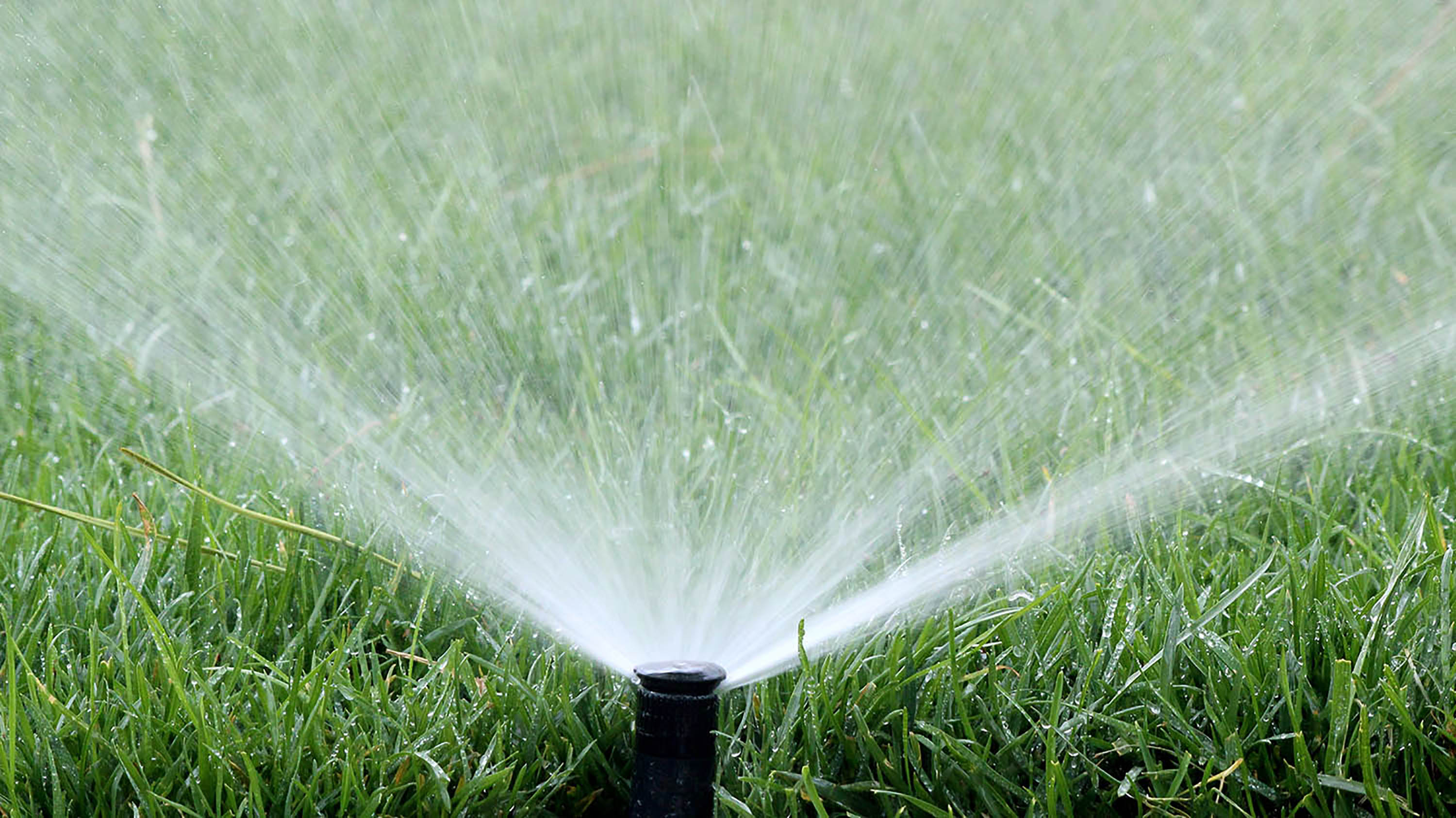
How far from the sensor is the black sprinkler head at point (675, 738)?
1.50 metres

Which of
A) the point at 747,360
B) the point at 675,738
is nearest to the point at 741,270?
the point at 747,360

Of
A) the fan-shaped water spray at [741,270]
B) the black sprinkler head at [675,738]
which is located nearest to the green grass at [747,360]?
the fan-shaped water spray at [741,270]

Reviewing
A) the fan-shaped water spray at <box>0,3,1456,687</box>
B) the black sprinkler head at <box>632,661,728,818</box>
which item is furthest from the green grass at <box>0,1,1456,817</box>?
the black sprinkler head at <box>632,661,728,818</box>

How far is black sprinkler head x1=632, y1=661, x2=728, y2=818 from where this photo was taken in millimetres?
1498

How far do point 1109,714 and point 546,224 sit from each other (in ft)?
6.28

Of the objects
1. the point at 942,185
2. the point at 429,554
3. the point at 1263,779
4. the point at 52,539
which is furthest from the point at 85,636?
the point at 942,185

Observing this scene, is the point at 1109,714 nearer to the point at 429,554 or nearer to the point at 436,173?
the point at 429,554

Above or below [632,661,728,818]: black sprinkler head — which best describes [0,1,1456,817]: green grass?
above

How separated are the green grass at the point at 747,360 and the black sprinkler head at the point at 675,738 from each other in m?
0.12

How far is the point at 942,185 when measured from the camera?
338 cm

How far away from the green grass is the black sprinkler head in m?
0.12

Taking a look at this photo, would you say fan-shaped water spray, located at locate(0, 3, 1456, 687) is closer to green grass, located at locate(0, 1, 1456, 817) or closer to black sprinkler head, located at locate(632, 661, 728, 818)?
green grass, located at locate(0, 1, 1456, 817)

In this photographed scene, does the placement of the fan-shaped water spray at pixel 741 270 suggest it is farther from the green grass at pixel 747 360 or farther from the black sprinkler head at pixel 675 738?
the black sprinkler head at pixel 675 738

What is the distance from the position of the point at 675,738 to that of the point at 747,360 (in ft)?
4.45
